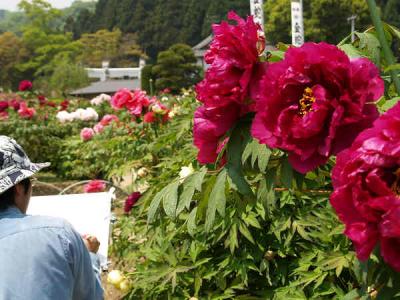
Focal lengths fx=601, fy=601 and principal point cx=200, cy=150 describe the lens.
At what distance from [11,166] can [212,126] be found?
100cm

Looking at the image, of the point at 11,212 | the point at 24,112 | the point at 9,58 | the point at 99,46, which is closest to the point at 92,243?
the point at 11,212

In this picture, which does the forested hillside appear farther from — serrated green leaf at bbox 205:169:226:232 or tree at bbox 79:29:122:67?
serrated green leaf at bbox 205:169:226:232

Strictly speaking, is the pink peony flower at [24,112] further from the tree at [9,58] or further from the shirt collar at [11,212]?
the tree at [9,58]

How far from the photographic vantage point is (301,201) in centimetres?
230

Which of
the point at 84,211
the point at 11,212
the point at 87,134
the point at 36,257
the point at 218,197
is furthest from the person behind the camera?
the point at 87,134

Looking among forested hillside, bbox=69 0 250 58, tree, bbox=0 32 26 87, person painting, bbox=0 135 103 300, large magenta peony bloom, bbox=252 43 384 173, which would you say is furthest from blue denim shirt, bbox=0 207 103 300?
forested hillside, bbox=69 0 250 58

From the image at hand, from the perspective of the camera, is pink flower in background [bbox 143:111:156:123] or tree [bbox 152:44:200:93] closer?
pink flower in background [bbox 143:111:156:123]

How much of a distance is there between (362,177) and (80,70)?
147ft

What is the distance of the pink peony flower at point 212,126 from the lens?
0.90 metres

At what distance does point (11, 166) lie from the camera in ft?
5.73

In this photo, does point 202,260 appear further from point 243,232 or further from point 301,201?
point 301,201

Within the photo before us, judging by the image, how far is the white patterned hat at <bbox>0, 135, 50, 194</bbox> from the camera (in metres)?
1.71

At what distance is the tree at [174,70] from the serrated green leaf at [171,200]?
31175 mm

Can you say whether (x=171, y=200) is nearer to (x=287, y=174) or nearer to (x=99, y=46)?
(x=287, y=174)
